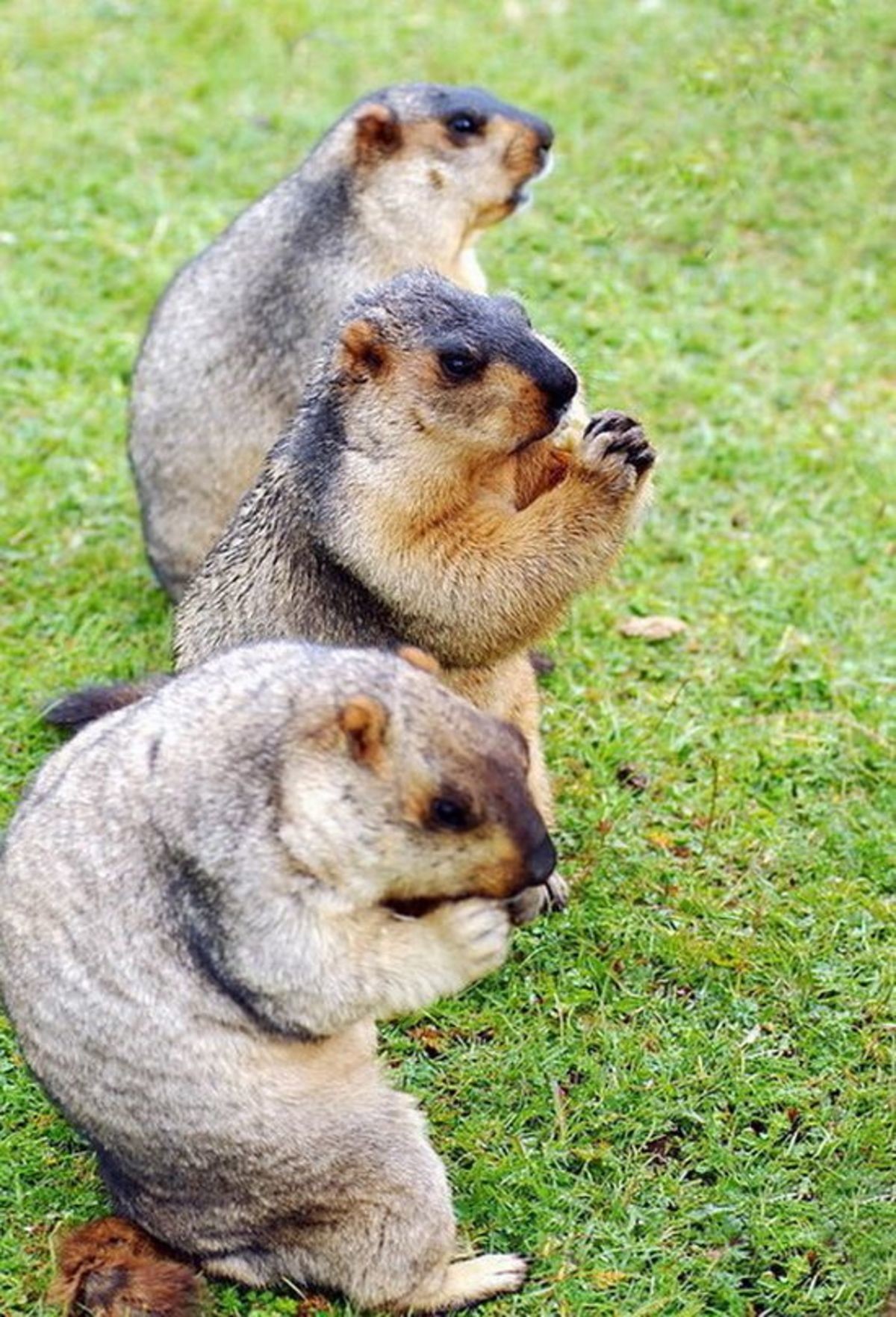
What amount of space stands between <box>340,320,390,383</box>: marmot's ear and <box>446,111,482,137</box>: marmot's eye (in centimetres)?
216

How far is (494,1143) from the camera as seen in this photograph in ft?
17.2

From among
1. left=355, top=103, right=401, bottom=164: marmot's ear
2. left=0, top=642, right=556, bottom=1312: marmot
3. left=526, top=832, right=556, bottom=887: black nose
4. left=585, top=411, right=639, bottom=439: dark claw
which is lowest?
left=0, top=642, right=556, bottom=1312: marmot

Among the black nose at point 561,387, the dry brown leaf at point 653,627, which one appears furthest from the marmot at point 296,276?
the black nose at point 561,387

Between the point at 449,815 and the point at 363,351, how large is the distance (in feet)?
5.86

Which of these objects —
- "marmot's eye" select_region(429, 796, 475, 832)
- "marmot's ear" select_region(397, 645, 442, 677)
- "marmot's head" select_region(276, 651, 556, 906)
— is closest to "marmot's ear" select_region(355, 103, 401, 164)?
"marmot's ear" select_region(397, 645, 442, 677)

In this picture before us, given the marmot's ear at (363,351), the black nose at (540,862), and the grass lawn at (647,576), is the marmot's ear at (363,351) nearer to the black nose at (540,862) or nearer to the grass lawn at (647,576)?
the grass lawn at (647,576)

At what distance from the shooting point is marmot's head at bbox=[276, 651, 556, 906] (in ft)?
14.1

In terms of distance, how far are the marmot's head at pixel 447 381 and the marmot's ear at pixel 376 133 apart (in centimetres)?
198

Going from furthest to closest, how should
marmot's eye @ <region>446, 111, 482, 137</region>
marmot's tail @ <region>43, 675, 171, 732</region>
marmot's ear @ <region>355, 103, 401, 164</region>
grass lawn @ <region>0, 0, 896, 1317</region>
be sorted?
marmot's eye @ <region>446, 111, 482, 137</region>
marmot's ear @ <region>355, 103, 401, 164</region>
marmot's tail @ <region>43, 675, 171, 732</region>
grass lawn @ <region>0, 0, 896, 1317</region>

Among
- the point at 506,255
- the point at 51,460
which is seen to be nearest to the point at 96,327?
the point at 51,460

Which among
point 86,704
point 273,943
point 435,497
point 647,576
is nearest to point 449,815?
point 273,943

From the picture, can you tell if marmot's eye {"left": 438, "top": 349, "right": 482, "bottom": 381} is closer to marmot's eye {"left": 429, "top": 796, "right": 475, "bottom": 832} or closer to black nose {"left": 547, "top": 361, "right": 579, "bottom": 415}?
black nose {"left": 547, "top": 361, "right": 579, "bottom": 415}

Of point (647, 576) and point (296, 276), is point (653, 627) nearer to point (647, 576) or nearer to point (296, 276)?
point (647, 576)

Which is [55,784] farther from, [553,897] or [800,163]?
[800,163]
